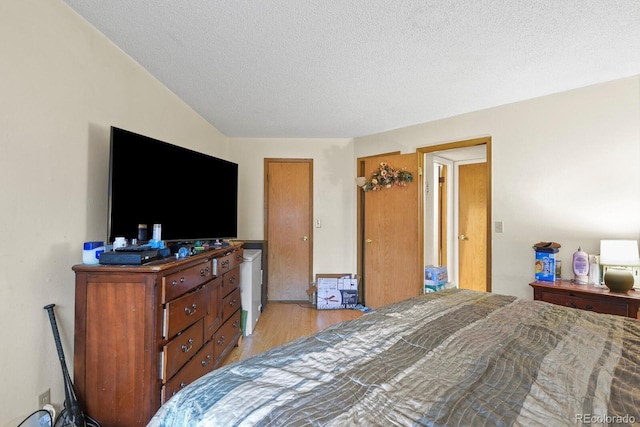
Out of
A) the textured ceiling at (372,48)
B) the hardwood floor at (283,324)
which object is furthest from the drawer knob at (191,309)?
the textured ceiling at (372,48)

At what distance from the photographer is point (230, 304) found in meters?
2.41

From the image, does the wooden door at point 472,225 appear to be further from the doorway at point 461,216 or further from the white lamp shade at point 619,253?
the white lamp shade at point 619,253

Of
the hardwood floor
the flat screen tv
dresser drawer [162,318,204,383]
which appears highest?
the flat screen tv

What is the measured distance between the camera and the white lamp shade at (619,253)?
6.45ft

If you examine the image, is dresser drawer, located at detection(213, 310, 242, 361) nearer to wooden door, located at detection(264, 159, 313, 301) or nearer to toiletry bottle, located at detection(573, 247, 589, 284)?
wooden door, located at detection(264, 159, 313, 301)

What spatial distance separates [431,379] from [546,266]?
228 cm

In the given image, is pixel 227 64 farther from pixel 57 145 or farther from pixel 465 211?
pixel 465 211

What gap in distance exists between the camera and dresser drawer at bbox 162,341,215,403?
4.92ft

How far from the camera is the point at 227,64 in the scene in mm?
2035

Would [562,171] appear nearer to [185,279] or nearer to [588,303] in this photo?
[588,303]

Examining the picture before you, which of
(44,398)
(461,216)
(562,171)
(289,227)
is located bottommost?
(44,398)

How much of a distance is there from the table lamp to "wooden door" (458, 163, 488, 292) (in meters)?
2.10

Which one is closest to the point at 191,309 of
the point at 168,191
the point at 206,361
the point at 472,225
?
the point at 206,361

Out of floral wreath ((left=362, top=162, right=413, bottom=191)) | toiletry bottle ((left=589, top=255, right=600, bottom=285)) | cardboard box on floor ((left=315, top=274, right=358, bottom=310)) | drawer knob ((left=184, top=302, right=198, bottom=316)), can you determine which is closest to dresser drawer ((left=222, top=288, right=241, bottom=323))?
drawer knob ((left=184, top=302, right=198, bottom=316))
